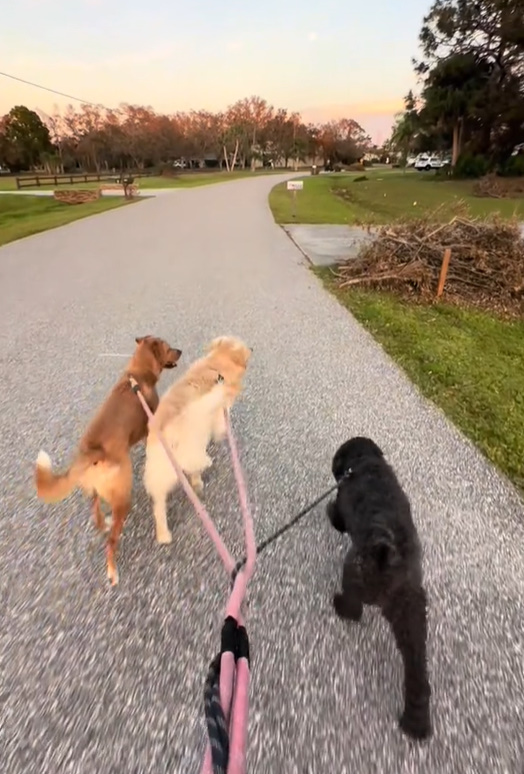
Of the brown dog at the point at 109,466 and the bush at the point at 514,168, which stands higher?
the brown dog at the point at 109,466

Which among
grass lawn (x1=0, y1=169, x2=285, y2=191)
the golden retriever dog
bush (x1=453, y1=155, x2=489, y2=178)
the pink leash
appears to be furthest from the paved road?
bush (x1=453, y1=155, x2=489, y2=178)

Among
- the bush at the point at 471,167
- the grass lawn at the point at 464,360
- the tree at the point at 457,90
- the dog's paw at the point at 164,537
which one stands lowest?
the bush at the point at 471,167

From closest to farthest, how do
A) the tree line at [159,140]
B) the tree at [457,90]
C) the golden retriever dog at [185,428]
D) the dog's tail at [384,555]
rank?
the dog's tail at [384,555] → the golden retriever dog at [185,428] → the tree at [457,90] → the tree line at [159,140]

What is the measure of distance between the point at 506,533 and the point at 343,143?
117 meters

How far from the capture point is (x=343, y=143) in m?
104

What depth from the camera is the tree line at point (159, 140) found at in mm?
62438

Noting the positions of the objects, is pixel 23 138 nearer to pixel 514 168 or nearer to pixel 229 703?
pixel 514 168

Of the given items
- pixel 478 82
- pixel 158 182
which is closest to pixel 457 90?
pixel 478 82

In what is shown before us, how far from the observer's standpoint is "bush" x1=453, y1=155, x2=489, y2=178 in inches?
1666

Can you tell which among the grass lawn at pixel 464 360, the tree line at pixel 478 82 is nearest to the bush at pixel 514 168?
the tree line at pixel 478 82

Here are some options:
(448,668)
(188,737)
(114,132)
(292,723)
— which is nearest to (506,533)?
(448,668)

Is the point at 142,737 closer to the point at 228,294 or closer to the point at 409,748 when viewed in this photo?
the point at 409,748

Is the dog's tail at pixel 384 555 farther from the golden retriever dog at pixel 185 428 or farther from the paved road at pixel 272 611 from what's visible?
the golden retriever dog at pixel 185 428

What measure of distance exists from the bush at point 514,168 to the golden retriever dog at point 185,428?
45290 mm
